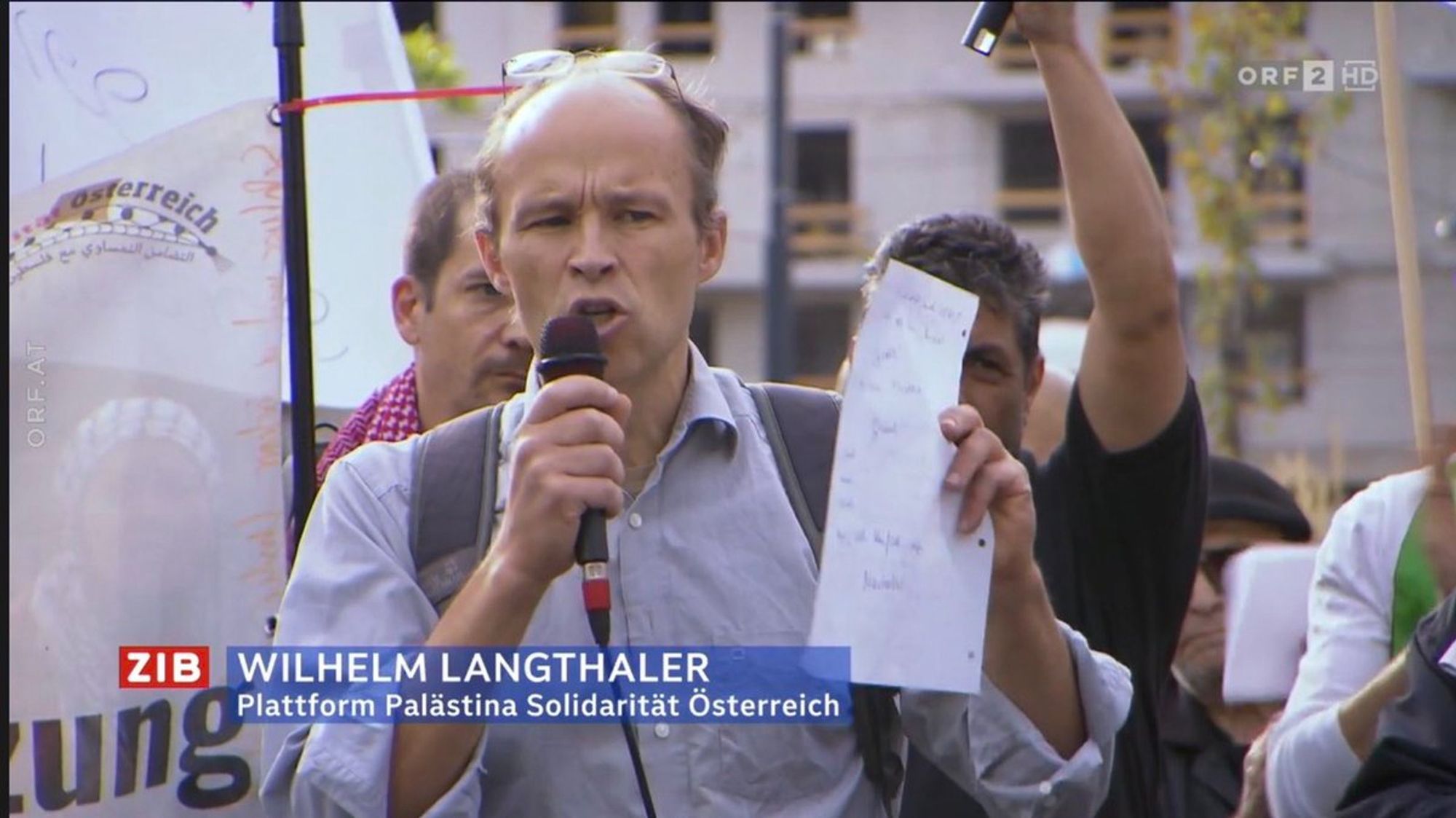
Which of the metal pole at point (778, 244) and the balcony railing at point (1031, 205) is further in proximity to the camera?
the balcony railing at point (1031, 205)

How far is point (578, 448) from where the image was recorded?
1.81 meters

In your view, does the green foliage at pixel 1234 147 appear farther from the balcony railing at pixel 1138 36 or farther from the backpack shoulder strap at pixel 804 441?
the backpack shoulder strap at pixel 804 441

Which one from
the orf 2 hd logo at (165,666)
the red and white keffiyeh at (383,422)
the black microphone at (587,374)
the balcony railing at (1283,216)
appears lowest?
the orf 2 hd logo at (165,666)

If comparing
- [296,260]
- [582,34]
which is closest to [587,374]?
[296,260]

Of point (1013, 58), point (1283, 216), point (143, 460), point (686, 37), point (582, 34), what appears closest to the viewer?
point (143, 460)

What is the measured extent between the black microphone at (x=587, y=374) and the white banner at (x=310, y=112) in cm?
147

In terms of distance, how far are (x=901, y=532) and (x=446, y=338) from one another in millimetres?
1281

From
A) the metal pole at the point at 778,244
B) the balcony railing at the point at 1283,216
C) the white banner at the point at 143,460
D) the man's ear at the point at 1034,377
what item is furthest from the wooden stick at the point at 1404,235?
the balcony railing at the point at 1283,216

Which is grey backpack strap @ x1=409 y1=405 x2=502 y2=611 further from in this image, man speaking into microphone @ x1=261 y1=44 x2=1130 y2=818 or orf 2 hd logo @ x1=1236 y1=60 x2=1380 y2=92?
orf 2 hd logo @ x1=1236 y1=60 x2=1380 y2=92

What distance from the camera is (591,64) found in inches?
85.4

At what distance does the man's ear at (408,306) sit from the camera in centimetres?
318

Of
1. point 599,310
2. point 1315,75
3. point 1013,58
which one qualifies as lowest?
point 599,310

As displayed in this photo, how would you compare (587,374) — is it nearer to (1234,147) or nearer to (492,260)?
(492,260)

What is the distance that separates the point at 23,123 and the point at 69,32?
290 mm
